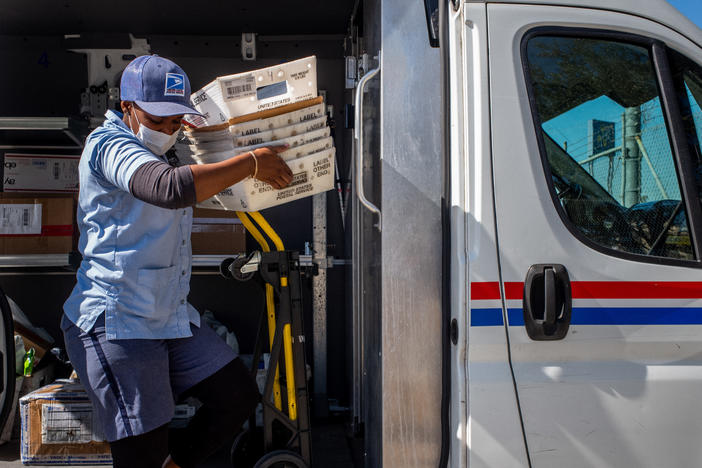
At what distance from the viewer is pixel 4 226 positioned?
3385 millimetres

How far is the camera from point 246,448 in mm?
2693

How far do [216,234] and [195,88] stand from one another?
107cm

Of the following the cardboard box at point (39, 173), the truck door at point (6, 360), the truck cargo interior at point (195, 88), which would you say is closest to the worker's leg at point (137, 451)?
the truck cargo interior at point (195, 88)

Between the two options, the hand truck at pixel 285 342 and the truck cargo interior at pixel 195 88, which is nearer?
the hand truck at pixel 285 342

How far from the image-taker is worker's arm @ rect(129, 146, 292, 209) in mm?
1628

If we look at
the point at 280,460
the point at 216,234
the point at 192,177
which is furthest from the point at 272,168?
the point at 216,234

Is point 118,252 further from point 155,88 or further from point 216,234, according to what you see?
point 216,234

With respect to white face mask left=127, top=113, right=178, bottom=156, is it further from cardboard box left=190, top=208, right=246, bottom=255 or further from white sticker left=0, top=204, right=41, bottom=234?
white sticker left=0, top=204, right=41, bottom=234

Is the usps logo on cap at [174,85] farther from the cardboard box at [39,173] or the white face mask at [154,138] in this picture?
the cardboard box at [39,173]

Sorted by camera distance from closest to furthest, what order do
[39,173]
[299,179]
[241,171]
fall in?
1. [241,171]
2. [299,179]
3. [39,173]

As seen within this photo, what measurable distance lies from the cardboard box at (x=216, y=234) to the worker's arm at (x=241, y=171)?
1.63m

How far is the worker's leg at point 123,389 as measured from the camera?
1.81 meters

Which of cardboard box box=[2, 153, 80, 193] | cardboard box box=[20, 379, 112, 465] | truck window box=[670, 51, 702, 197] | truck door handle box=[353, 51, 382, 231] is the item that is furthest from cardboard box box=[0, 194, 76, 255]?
truck window box=[670, 51, 702, 197]

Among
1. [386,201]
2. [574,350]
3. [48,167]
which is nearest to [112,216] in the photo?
[386,201]
